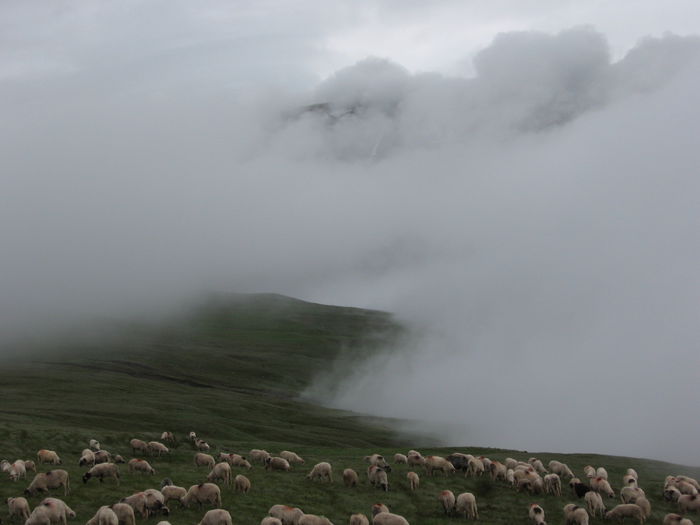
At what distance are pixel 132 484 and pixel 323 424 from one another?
73976 mm

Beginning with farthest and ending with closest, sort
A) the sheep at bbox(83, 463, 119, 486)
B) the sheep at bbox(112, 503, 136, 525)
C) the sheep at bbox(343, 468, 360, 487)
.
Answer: the sheep at bbox(343, 468, 360, 487) < the sheep at bbox(83, 463, 119, 486) < the sheep at bbox(112, 503, 136, 525)

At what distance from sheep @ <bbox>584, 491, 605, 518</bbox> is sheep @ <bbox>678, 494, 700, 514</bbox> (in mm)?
6457

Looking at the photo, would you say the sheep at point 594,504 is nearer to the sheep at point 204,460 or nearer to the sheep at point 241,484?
the sheep at point 241,484

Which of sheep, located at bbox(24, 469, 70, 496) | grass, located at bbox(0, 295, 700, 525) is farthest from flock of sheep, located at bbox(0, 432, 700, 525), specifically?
grass, located at bbox(0, 295, 700, 525)

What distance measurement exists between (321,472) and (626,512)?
1966 centimetres

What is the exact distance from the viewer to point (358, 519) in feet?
114

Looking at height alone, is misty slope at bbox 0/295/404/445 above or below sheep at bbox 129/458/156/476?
below

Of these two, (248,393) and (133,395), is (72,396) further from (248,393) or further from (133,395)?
(248,393)

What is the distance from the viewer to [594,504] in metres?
41.8

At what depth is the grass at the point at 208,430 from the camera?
1634 inches

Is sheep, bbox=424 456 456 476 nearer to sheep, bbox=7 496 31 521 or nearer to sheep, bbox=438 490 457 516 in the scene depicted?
sheep, bbox=438 490 457 516


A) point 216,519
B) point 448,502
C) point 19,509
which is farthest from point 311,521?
point 19,509

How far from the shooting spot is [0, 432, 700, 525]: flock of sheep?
1323 inches

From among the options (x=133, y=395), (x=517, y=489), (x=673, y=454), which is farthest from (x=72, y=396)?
(x=673, y=454)
